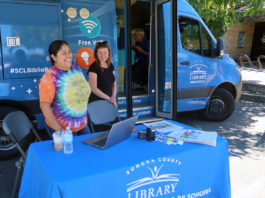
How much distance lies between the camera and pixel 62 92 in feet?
7.73

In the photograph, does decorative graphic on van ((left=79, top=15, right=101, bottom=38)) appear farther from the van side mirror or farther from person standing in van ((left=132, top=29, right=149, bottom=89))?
the van side mirror

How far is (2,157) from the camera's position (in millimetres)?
3695

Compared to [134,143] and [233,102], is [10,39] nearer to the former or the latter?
[134,143]

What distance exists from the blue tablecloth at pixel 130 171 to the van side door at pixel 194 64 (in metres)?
2.89

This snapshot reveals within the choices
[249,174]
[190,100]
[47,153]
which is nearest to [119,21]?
[190,100]

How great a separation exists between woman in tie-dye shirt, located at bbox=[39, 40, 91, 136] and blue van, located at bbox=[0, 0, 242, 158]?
78cm

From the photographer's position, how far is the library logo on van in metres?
1.77

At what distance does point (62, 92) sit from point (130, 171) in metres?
1.03

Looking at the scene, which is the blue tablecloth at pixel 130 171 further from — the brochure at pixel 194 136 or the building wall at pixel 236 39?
the building wall at pixel 236 39

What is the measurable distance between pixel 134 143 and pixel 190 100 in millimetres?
3228

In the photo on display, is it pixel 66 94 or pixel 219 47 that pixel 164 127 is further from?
pixel 219 47

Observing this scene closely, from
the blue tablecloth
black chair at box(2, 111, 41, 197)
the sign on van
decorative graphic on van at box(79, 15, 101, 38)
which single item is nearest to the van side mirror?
decorative graphic on van at box(79, 15, 101, 38)

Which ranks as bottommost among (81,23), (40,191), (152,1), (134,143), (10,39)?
(40,191)

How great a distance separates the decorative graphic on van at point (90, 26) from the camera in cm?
394
